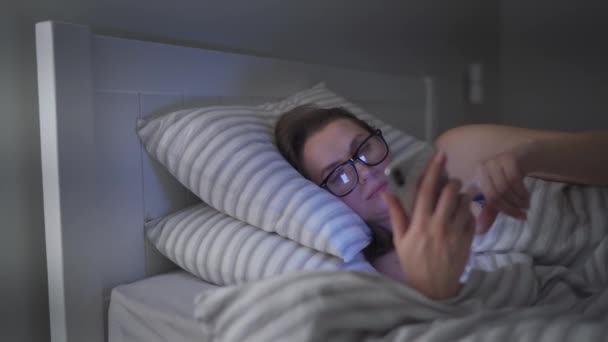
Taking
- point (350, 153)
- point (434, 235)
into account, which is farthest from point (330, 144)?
point (434, 235)

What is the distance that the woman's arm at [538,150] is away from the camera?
0.61 meters

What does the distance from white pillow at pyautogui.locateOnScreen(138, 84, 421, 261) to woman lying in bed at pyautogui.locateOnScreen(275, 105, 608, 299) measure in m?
0.03

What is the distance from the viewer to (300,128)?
889 millimetres

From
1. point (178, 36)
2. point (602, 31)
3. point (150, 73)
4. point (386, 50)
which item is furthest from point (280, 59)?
point (602, 31)

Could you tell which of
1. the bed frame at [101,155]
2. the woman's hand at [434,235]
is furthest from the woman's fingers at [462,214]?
the bed frame at [101,155]

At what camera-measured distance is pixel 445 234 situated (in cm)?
50

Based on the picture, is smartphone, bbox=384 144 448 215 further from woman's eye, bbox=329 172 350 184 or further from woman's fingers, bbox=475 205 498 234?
woman's eye, bbox=329 172 350 184

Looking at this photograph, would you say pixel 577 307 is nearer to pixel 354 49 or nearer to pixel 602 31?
pixel 354 49

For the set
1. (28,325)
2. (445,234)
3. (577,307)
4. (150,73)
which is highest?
(150,73)

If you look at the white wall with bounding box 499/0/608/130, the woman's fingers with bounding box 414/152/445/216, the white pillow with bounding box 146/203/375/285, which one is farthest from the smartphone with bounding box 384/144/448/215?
the white wall with bounding box 499/0/608/130

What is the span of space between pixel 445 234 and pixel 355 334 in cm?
13

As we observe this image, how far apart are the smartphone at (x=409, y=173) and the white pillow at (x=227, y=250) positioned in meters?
0.26

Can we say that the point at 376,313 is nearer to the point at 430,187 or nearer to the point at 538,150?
the point at 430,187

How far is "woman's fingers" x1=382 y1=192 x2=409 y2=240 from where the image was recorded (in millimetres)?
493
